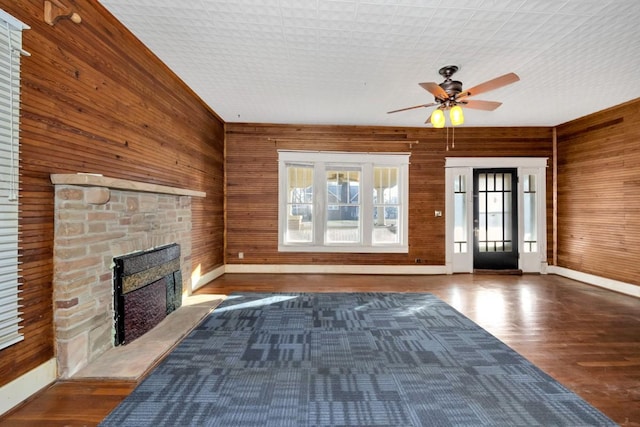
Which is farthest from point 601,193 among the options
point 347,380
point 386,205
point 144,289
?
point 144,289

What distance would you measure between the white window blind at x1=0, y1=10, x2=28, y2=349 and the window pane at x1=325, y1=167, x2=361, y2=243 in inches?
184

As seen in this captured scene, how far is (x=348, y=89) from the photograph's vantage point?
13.6ft

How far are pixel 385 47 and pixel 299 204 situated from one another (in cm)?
347

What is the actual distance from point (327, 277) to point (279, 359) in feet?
10.1

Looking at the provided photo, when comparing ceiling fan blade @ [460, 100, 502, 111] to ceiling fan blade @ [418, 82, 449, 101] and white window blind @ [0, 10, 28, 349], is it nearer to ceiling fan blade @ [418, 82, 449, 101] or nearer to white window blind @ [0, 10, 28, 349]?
ceiling fan blade @ [418, 82, 449, 101]

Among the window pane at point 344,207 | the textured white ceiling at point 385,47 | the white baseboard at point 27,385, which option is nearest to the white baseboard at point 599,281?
the textured white ceiling at point 385,47

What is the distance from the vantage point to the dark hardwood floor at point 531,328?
193 centimetres

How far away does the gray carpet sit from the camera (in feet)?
6.01

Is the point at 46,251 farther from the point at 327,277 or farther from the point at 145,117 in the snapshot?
the point at 327,277

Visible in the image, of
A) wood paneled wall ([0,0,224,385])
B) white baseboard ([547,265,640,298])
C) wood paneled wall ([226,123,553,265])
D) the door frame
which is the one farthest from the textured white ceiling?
white baseboard ([547,265,640,298])

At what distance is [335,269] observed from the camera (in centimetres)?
594

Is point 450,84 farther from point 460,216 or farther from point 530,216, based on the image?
point 530,216

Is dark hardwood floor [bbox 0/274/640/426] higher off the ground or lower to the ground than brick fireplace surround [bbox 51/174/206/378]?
lower

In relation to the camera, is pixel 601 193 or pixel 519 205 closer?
pixel 601 193
